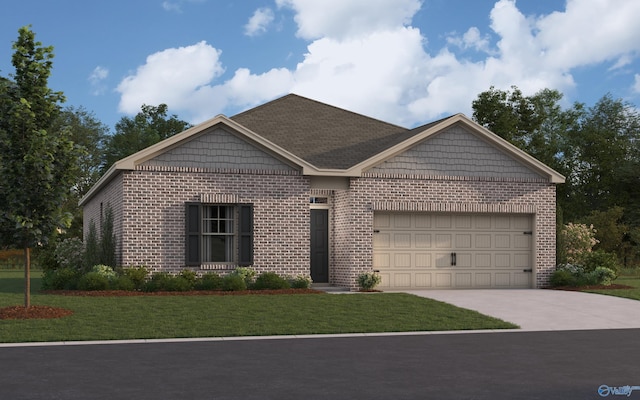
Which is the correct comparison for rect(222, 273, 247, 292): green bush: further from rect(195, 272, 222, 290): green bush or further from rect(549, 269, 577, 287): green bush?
rect(549, 269, 577, 287): green bush

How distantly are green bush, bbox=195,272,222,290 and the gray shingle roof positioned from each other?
487 centimetres

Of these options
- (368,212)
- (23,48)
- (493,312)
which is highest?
(23,48)

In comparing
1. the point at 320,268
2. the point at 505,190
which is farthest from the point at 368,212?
the point at 505,190

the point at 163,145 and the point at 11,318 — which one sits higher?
the point at 163,145

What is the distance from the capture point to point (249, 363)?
1070 centimetres

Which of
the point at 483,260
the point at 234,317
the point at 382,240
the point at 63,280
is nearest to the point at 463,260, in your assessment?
the point at 483,260

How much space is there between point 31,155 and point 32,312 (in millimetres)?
3311

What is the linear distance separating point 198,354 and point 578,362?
18.1 ft

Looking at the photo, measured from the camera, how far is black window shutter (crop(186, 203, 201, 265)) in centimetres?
2261

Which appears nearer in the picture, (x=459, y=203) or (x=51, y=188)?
(x=51, y=188)

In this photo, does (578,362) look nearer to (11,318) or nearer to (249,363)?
(249,363)

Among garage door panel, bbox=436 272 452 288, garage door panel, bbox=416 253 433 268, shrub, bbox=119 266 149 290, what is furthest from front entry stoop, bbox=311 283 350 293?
shrub, bbox=119 266 149 290

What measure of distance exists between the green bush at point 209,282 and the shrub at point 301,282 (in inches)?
88.8

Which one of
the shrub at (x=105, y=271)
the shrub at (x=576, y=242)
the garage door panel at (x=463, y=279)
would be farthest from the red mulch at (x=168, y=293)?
the shrub at (x=576, y=242)
